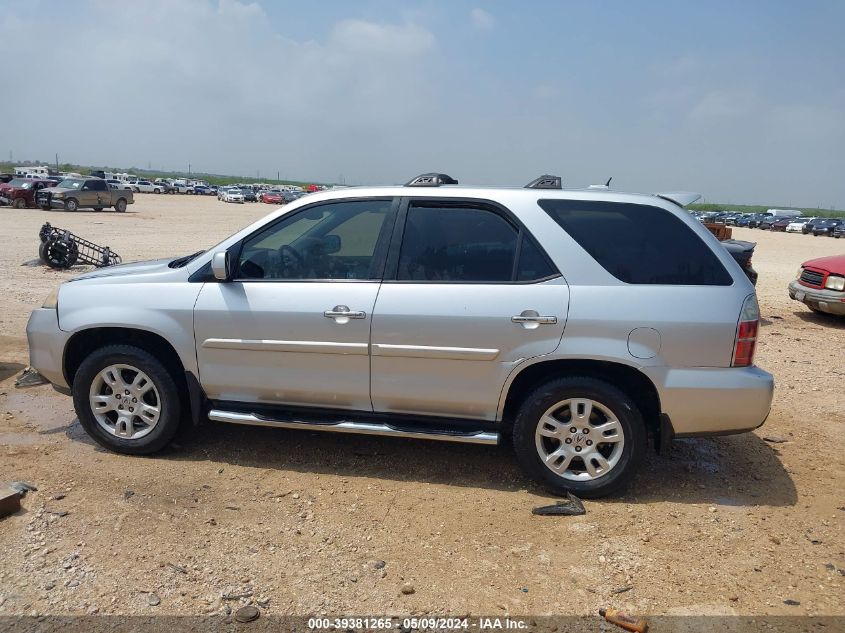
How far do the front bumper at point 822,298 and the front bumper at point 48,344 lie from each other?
33.0 feet

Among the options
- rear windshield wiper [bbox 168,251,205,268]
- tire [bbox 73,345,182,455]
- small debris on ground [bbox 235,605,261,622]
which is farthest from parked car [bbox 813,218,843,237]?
small debris on ground [bbox 235,605,261,622]

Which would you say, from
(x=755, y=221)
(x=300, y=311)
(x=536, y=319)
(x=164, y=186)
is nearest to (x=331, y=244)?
(x=300, y=311)

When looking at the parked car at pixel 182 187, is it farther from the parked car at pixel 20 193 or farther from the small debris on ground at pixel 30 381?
the small debris on ground at pixel 30 381

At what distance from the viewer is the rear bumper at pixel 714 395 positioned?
151 inches

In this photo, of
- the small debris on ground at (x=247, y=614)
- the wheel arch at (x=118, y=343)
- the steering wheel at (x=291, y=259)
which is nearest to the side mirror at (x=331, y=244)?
the steering wheel at (x=291, y=259)

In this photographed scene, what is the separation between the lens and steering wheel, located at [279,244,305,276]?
4359 millimetres

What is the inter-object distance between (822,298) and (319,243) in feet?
28.5

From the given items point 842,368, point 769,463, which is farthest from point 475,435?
point 842,368

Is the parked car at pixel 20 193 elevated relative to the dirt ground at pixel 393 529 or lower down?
elevated

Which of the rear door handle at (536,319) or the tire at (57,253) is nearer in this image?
the rear door handle at (536,319)

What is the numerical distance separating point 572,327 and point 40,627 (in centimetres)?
300

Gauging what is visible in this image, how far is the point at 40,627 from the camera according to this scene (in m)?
2.80

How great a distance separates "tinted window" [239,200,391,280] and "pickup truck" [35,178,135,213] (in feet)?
110

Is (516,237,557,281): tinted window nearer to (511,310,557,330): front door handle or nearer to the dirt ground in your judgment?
(511,310,557,330): front door handle
